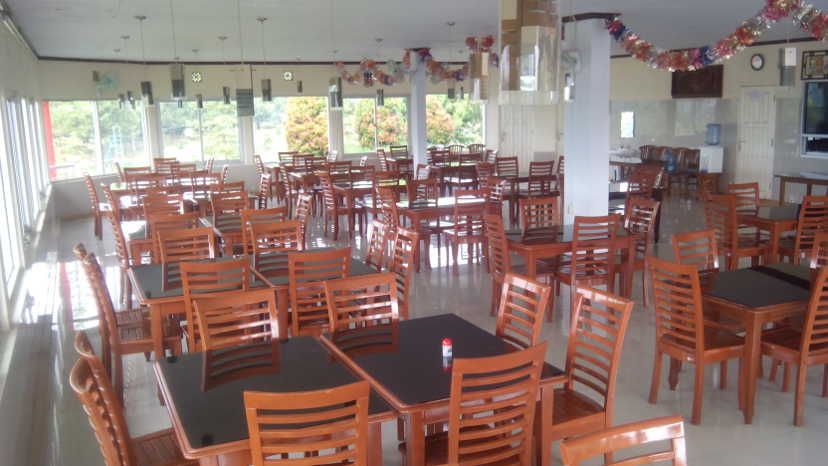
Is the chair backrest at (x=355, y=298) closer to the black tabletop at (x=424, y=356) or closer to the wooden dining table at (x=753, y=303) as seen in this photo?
the black tabletop at (x=424, y=356)

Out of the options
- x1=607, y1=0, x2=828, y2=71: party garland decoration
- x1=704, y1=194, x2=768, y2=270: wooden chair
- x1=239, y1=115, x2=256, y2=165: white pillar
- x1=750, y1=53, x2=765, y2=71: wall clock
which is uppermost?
x1=750, y1=53, x2=765, y2=71: wall clock

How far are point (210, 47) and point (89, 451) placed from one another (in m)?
9.03

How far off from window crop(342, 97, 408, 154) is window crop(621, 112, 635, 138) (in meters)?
5.14

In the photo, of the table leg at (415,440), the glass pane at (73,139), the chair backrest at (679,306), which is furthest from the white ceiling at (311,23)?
the table leg at (415,440)

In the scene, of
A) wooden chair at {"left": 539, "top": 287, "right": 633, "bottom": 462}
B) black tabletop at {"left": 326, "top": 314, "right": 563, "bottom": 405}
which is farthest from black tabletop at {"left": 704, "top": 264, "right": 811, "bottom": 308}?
black tabletop at {"left": 326, "top": 314, "right": 563, "bottom": 405}

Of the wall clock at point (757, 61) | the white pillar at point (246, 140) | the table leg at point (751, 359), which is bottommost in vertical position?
the table leg at point (751, 359)

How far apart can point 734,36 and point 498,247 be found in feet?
9.99

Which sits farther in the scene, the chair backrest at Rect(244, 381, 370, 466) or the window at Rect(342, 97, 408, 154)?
the window at Rect(342, 97, 408, 154)

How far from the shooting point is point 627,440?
182cm

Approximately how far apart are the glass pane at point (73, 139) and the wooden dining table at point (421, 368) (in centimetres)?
1102

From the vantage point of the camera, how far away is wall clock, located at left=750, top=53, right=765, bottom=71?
12.1m

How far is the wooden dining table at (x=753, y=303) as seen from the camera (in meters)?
3.75

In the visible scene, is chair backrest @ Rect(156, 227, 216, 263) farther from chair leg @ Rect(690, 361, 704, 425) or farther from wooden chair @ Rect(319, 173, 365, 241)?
wooden chair @ Rect(319, 173, 365, 241)

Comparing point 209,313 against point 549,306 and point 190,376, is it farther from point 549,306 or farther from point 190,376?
point 549,306
